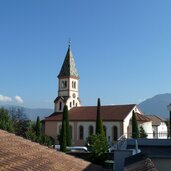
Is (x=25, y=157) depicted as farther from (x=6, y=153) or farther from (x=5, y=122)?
(x=5, y=122)

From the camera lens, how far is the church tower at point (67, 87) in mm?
68562

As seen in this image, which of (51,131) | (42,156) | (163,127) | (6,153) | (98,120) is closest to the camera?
(6,153)

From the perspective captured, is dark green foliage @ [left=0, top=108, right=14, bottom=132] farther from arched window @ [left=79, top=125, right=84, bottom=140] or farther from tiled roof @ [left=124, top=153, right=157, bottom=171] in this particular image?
tiled roof @ [left=124, top=153, right=157, bottom=171]

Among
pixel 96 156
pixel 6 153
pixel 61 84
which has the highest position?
pixel 61 84

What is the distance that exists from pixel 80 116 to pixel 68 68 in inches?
466

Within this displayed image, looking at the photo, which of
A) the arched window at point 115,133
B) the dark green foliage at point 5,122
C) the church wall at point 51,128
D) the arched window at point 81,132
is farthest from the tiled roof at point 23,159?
the church wall at point 51,128

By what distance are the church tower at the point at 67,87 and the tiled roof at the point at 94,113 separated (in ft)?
5.74

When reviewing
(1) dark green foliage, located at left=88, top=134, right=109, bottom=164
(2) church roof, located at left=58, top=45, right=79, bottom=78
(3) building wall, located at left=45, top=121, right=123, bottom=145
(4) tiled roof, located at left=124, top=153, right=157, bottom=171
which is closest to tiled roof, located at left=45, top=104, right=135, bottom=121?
(3) building wall, located at left=45, top=121, right=123, bottom=145

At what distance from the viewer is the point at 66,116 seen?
2286 inches

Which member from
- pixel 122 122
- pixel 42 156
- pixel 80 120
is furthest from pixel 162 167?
pixel 80 120

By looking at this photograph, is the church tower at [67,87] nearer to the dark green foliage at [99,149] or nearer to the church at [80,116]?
the church at [80,116]

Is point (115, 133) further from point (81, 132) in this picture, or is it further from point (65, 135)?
point (65, 135)

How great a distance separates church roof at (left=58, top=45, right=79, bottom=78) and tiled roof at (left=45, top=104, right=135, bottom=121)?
746cm

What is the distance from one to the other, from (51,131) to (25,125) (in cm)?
635
